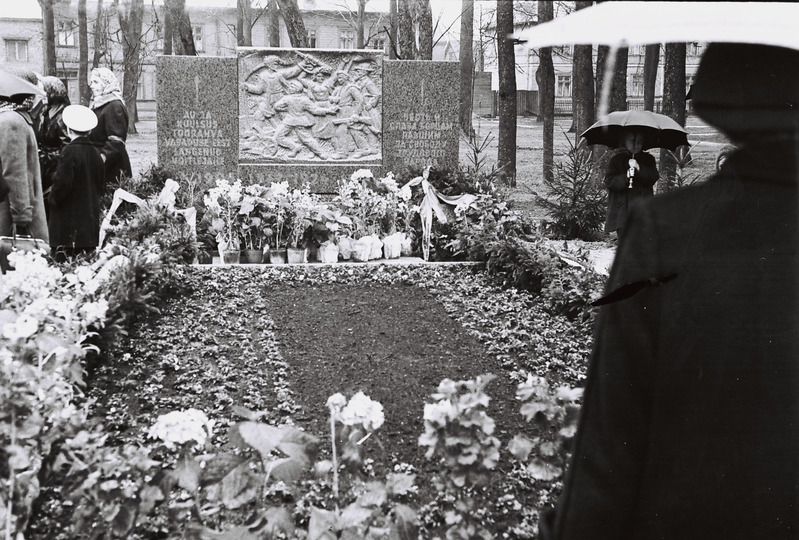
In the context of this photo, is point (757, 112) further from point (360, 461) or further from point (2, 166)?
point (2, 166)

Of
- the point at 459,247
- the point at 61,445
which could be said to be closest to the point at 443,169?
the point at 459,247

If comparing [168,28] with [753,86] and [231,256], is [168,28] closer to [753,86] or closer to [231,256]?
[231,256]

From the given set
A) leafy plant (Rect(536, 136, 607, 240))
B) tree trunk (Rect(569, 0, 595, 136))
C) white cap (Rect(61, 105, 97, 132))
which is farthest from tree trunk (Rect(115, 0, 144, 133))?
tree trunk (Rect(569, 0, 595, 136))

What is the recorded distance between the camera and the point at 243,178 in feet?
42.1

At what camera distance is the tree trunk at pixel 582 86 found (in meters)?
1.64

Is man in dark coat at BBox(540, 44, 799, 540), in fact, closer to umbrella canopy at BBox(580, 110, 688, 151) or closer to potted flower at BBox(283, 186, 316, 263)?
umbrella canopy at BBox(580, 110, 688, 151)

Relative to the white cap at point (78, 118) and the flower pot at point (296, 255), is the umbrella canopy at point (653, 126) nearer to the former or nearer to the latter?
the white cap at point (78, 118)

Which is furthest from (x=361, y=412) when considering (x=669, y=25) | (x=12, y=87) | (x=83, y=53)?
(x=83, y=53)

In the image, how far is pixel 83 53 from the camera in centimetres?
1789

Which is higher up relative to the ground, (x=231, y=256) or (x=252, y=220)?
(x=252, y=220)

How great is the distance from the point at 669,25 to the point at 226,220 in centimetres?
896

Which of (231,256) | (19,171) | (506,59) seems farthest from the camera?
(231,256)

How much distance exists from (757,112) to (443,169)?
1067 centimetres

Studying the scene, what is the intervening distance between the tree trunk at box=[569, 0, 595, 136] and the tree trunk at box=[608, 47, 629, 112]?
0.22 ft
